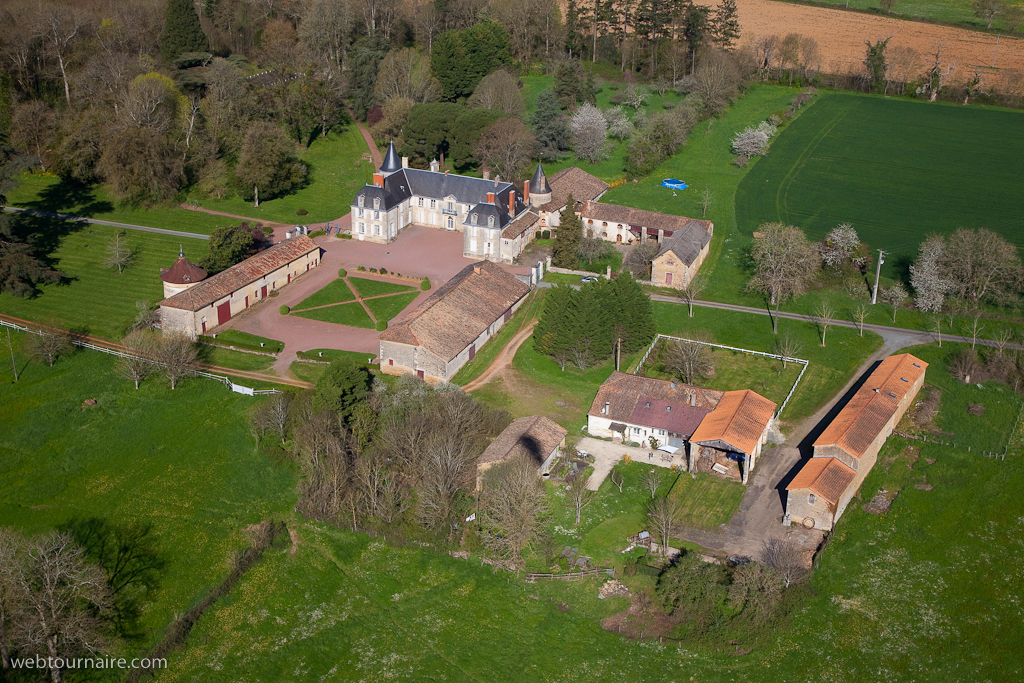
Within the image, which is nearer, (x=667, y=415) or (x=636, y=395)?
(x=667, y=415)

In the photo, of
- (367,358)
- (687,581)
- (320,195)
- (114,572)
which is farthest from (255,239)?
(687,581)

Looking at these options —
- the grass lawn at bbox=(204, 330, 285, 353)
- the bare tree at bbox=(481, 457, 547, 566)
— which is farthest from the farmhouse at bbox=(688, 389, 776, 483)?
the grass lawn at bbox=(204, 330, 285, 353)

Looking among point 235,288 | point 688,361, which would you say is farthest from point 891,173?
point 235,288

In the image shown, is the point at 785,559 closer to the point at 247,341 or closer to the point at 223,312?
the point at 247,341

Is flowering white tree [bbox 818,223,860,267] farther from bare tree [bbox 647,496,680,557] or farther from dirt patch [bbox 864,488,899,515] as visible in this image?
bare tree [bbox 647,496,680,557]

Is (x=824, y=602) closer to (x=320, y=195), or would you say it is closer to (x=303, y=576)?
(x=303, y=576)

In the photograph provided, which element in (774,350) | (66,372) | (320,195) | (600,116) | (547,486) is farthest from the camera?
(600,116)
